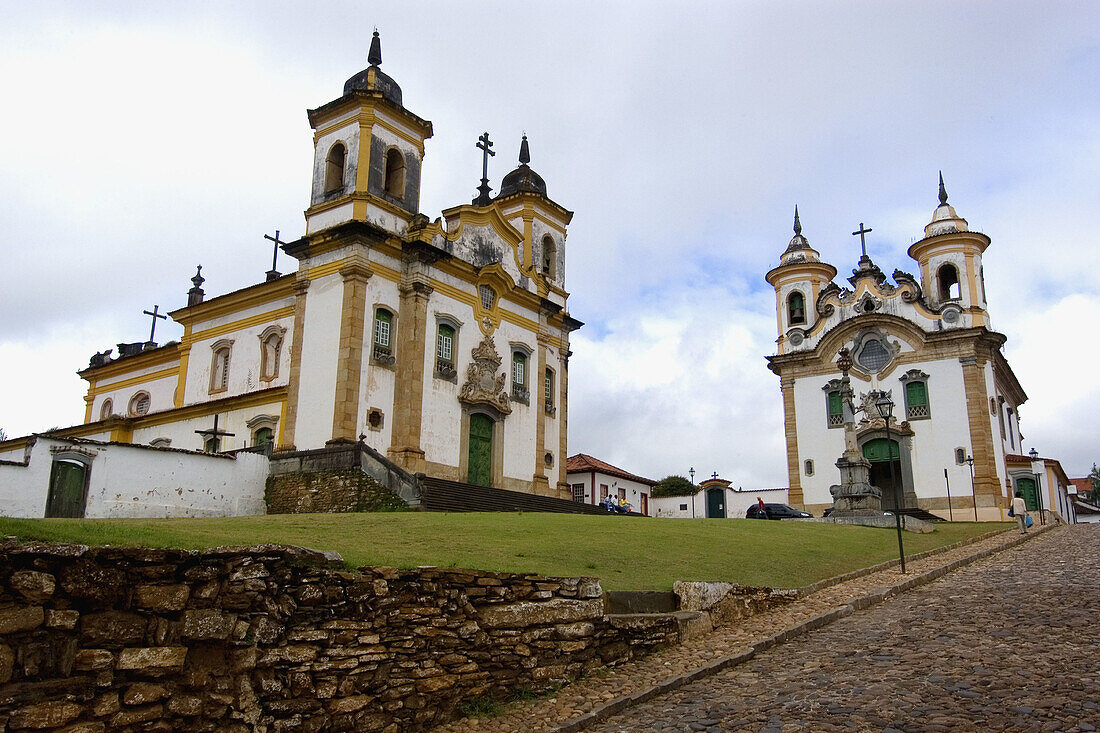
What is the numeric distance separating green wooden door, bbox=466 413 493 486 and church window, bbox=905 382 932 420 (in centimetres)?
2098

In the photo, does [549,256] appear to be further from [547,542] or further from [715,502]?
[547,542]

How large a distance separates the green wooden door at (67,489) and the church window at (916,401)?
32.5 m

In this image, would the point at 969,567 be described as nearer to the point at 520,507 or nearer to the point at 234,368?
the point at 520,507

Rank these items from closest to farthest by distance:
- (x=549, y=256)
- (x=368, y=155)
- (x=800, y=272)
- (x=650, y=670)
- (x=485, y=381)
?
(x=650, y=670) → (x=368, y=155) → (x=485, y=381) → (x=549, y=256) → (x=800, y=272)

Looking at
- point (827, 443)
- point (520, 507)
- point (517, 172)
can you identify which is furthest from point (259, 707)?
point (827, 443)

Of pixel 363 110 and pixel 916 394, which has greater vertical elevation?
pixel 363 110

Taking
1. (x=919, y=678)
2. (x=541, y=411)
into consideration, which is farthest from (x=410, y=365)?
(x=919, y=678)

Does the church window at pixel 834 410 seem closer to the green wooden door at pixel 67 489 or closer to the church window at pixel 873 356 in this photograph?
the church window at pixel 873 356

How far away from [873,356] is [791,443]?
5372mm

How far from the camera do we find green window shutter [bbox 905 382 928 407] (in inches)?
1538

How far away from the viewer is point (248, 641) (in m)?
6.14

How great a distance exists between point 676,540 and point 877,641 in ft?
17.5

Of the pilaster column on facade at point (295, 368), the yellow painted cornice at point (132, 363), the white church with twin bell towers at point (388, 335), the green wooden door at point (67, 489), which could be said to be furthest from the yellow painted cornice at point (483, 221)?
the green wooden door at point (67, 489)

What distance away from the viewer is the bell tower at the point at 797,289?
144ft
